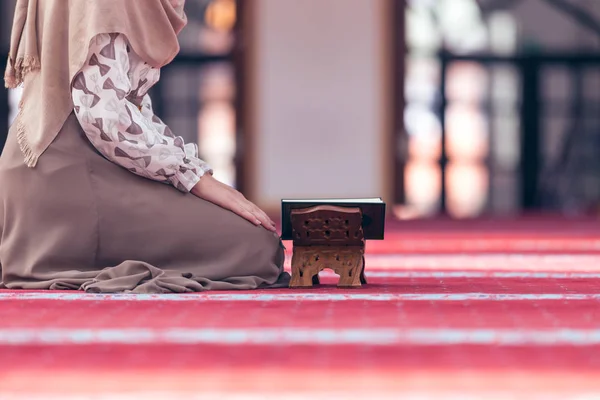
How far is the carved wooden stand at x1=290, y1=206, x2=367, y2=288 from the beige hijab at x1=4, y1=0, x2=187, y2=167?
584 millimetres

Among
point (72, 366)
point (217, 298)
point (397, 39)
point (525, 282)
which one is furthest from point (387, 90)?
point (72, 366)

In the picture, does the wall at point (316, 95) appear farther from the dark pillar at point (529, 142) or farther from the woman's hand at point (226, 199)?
the woman's hand at point (226, 199)

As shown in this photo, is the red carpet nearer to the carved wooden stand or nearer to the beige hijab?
the carved wooden stand

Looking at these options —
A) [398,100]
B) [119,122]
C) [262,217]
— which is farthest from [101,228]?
[398,100]

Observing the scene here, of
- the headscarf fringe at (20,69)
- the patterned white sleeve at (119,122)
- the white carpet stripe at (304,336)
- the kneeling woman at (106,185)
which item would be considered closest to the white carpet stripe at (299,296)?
the kneeling woman at (106,185)

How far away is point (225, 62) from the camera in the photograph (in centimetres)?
904

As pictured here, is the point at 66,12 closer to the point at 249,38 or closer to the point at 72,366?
the point at 72,366

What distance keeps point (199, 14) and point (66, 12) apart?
6.93 m

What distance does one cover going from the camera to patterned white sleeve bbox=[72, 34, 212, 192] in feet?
8.23

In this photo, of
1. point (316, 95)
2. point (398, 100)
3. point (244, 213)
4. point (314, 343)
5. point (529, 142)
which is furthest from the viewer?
point (529, 142)

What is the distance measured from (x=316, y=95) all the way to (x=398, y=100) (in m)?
0.73

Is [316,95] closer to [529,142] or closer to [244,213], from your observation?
[529,142]

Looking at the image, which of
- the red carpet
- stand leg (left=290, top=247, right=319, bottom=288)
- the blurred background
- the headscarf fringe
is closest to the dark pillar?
the blurred background

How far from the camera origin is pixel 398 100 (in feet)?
29.2
